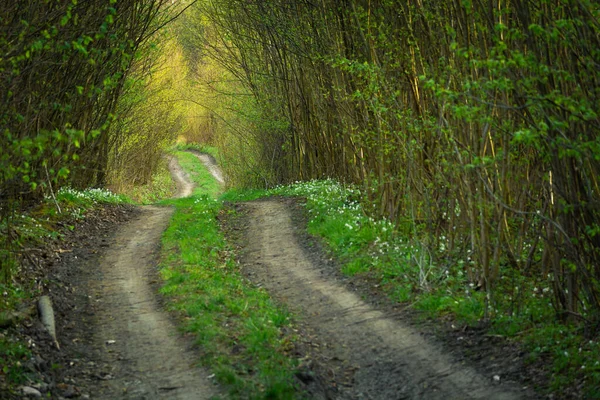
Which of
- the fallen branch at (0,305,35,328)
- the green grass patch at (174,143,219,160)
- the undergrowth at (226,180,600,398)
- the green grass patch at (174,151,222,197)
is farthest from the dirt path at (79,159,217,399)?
the green grass patch at (174,143,219,160)

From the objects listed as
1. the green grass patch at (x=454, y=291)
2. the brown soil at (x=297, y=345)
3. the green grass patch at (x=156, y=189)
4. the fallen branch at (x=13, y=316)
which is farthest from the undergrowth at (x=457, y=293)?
the green grass patch at (x=156, y=189)

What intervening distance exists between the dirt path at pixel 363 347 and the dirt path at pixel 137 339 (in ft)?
4.36

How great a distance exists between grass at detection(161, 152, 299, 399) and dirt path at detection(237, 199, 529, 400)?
1.27 feet

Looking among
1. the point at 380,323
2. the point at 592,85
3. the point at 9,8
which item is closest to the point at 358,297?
the point at 380,323

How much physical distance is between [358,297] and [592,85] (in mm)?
4279

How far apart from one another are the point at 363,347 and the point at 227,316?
1.67m

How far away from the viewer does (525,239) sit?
32.3 ft

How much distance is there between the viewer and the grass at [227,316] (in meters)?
6.50

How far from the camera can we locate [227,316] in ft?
28.1

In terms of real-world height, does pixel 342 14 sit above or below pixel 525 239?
above

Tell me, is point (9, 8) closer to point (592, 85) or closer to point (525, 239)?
point (592, 85)

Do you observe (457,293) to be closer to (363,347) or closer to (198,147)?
(363,347)

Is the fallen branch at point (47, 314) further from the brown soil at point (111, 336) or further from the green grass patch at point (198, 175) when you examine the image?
the green grass patch at point (198, 175)

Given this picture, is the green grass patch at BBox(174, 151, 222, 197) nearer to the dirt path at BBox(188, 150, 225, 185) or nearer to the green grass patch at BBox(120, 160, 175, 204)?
the dirt path at BBox(188, 150, 225, 185)
